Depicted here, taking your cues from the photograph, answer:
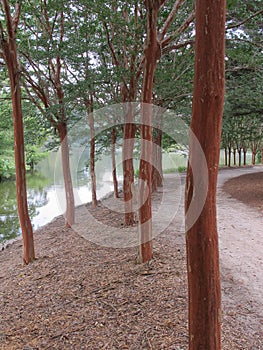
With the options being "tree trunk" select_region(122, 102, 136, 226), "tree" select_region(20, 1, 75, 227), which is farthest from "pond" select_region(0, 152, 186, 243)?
"tree trunk" select_region(122, 102, 136, 226)

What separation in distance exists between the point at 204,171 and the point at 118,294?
251cm

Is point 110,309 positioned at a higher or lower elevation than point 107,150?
lower

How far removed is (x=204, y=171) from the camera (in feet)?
6.08

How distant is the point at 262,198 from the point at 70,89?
706cm

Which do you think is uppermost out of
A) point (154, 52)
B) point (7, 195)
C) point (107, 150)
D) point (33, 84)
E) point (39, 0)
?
point (39, 0)

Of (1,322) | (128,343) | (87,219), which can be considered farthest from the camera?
(87,219)

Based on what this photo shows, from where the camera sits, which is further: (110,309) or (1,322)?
(1,322)

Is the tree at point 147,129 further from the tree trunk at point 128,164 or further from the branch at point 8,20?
the branch at point 8,20

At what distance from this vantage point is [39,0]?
6.32 m

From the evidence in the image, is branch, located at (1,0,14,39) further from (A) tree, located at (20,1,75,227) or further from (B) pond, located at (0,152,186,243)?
(B) pond, located at (0,152,186,243)

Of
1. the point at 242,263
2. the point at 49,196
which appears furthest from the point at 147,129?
the point at 49,196

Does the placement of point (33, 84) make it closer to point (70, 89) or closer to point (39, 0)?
point (70, 89)

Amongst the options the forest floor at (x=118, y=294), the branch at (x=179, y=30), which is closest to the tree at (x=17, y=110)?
the forest floor at (x=118, y=294)

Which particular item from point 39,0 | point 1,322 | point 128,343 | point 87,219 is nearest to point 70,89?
point 39,0
